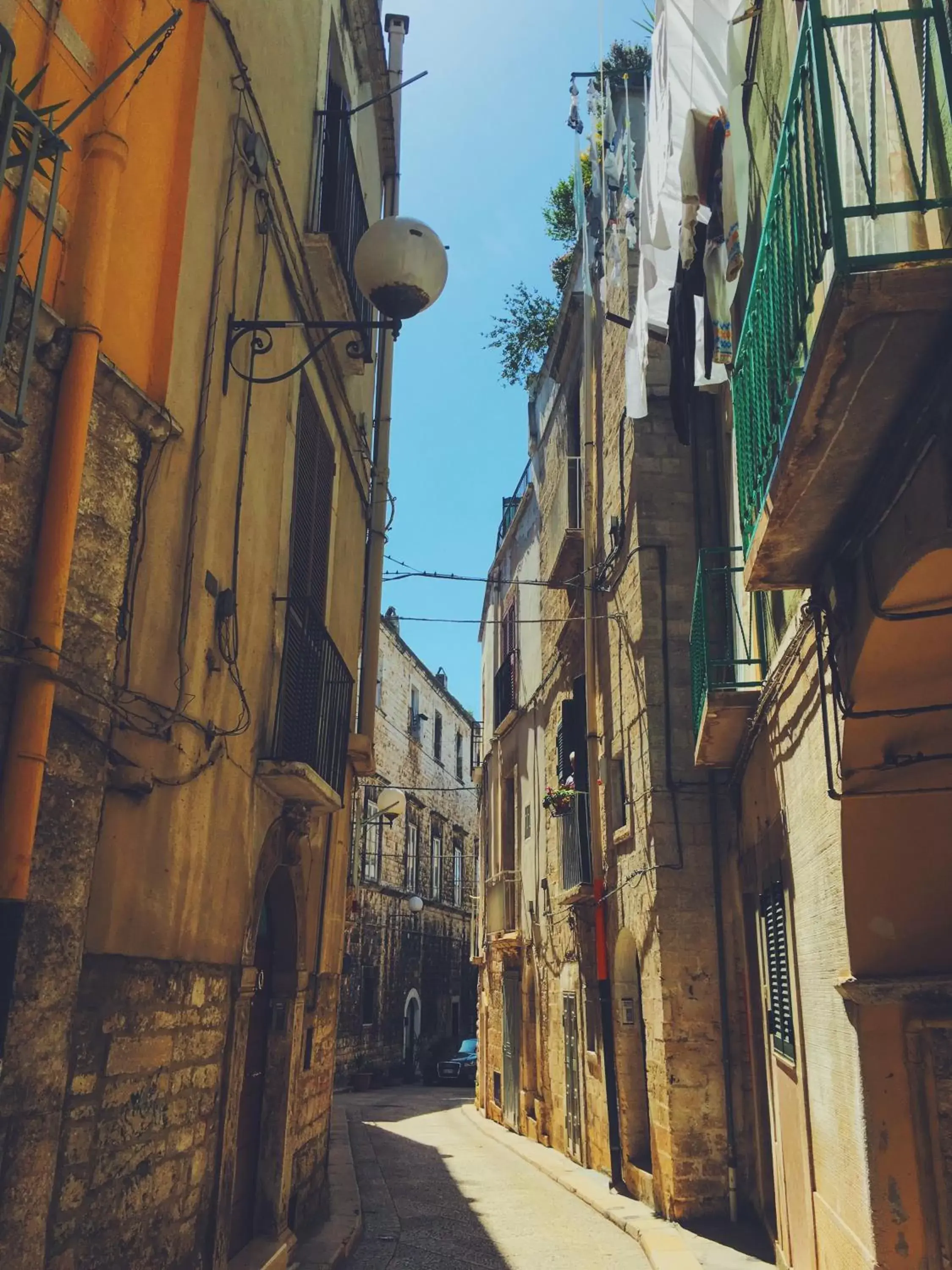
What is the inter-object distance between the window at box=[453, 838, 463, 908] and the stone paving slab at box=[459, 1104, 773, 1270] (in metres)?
20.7

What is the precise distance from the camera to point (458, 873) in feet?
112

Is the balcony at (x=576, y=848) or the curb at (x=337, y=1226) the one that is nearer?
the curb at (x=337, y=1226)

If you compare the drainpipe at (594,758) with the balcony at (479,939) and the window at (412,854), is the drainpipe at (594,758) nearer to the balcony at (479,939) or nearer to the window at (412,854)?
the balcony at (479,939)

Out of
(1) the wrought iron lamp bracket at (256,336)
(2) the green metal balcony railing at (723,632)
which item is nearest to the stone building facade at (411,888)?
(2) the green metal balcony railing at (723,632)

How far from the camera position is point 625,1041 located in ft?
33.4

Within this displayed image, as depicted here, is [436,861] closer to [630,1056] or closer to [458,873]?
[458,873]

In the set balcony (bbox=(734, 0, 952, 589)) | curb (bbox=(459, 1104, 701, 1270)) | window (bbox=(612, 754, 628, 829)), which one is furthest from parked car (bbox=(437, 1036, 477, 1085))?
balcony (bbox=(734, 0, 952, 589))

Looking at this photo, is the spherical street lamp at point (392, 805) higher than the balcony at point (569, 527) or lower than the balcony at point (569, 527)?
lower

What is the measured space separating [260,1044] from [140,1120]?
2.85 m

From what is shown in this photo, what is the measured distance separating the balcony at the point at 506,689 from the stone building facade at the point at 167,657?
32.5 ft

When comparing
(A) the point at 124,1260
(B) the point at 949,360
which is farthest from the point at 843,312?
(A) the point at 124,1260

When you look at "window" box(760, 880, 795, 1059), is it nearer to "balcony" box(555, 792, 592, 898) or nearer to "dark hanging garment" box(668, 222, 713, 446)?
"dark hanging garment" box(668, 222, 713, 446)

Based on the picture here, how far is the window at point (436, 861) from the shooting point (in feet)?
102

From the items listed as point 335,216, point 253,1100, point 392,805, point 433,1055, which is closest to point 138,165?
point 335,216
